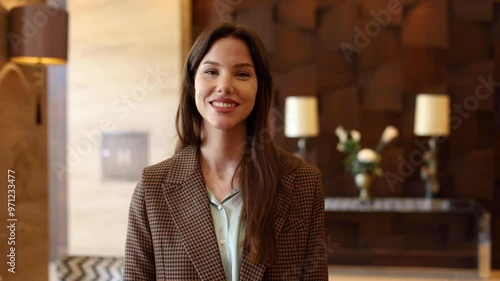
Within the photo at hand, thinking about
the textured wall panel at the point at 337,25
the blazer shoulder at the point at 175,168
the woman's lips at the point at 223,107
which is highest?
the textured wall panel at the point at 337,25

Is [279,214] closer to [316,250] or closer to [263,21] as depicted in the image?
[316,250]

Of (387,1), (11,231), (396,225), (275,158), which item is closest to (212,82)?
(275,158)

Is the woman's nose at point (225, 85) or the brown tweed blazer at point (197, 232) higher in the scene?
the woman's nose at point (225, 85)

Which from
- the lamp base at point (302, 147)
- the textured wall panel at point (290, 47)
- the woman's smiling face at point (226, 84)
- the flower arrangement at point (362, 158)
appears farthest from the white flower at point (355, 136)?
the woman's smiling face at point (226, 84)

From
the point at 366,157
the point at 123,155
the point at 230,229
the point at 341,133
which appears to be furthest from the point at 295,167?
the point at 123,155

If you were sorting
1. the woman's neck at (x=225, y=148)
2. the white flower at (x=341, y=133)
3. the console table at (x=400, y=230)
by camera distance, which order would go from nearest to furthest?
1. the woman's neck at (x=225, y=148)
2. the console table at (x=400, y=230)
3. the white flower at (x=341, y=133)

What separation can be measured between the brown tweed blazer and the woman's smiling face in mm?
170

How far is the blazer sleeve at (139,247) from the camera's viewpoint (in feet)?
4.09

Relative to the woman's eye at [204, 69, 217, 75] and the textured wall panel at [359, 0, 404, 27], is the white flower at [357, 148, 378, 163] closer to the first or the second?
the textured wall panel at [359, 0, 404, 27]

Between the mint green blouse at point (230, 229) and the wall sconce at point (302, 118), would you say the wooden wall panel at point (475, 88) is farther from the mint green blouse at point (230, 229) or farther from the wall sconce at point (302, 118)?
the mint green blouse at point (230, 229)

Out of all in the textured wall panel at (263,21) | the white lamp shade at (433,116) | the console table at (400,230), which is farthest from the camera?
A: the textured wall panel at (263,21)

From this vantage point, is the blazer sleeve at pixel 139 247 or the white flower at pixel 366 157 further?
the white flower at pixel 366 157

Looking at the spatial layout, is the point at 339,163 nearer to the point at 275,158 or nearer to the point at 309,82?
the point at 309,82

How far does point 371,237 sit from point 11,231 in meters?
3.03
